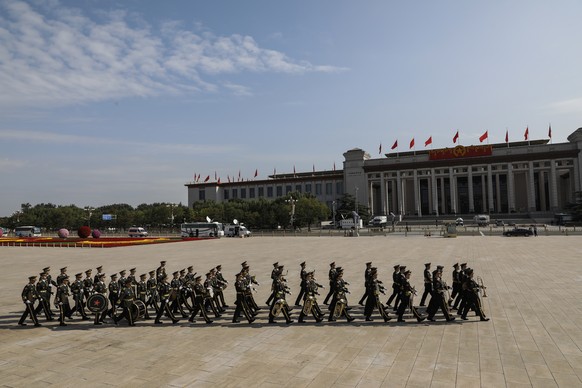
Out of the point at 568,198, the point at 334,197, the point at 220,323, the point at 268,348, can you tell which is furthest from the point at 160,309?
the point at 568,198

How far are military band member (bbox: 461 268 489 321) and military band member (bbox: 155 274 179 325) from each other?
7663 mm

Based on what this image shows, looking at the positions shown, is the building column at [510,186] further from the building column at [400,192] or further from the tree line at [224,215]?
the tree line at [224,215]

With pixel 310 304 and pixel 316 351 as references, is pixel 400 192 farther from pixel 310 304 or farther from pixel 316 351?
pixel 316 351

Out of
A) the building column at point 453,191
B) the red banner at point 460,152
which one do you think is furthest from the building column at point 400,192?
the building column at point 453,191

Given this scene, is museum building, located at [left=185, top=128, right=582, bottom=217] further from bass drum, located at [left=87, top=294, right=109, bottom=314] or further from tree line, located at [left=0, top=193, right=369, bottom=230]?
bass drum, located at [left=87, top=294, right=109, bottom=314]

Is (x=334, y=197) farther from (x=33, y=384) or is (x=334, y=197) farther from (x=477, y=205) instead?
(x=33, y=384)

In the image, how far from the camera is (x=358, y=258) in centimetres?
2456

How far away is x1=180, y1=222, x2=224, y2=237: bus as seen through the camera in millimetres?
56034

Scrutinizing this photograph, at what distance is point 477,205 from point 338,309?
82.9m

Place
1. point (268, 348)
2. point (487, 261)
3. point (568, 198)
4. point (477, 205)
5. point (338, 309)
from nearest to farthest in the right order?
point (268, 348) < point (338, 309) < point (487, 261) < point (568, 198) < point (477, 205)

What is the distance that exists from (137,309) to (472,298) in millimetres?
8827

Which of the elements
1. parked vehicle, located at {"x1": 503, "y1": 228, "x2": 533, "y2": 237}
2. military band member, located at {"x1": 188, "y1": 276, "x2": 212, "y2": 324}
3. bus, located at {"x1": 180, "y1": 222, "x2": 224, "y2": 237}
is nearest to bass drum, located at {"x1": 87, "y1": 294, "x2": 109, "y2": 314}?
military band member, located at {"x1": 188, "y1": 276, "x2": 212, "y2": 324}

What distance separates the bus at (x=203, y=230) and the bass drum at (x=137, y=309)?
1771 inches

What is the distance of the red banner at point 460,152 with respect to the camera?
73875 millimetres
